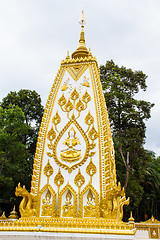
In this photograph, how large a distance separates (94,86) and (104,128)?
1594 millimetres

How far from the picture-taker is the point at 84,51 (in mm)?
8766

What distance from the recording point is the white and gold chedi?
5.85m

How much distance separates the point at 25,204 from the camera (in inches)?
256

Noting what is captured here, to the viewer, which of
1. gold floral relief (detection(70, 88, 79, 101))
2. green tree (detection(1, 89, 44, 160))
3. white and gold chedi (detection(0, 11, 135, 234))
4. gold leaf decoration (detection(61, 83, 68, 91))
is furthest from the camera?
green tree (detection(1, 89, 44, 160))

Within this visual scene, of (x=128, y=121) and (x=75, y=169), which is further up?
(x=128, y=121)

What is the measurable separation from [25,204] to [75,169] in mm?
1720

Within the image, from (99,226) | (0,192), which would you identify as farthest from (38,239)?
(0,192)

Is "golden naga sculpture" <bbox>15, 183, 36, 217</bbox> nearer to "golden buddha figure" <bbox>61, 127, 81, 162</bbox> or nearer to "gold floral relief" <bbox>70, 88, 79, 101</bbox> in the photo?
"golden buddha figure" <bbox>61, 127, 81, 162</bbox>

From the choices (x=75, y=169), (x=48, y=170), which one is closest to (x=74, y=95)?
(x=75, y=169)

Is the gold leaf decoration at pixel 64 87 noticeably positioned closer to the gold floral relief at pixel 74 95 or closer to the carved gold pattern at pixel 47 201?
the gold floral relief at pixel 74 95

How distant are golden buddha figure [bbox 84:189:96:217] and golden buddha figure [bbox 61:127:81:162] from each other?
107 centimetres

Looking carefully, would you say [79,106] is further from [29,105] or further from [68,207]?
[29,105]

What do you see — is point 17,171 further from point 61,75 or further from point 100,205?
point 100,205

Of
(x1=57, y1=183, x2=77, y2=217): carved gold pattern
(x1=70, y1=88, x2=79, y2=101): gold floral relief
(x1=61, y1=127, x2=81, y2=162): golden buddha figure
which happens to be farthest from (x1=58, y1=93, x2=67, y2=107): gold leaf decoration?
(x1=57, y1=183, x2=77, y2=217): carved gold pattern
